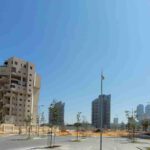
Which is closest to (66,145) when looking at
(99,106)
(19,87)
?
(99,106)

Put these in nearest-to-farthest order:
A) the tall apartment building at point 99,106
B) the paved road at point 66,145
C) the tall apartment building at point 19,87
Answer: the paved road at point 66,145, the tall apartment building at point 99,106, the tall apartment building at point 19,87

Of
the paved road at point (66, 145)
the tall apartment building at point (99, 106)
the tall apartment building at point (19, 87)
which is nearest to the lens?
the paved road at point (66, 145)

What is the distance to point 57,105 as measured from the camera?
46.9m

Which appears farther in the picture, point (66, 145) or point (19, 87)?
point (19, 87)

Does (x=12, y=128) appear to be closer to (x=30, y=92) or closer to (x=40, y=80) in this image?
(x=30, y=92)

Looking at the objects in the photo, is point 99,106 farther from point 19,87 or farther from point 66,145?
point 19,87

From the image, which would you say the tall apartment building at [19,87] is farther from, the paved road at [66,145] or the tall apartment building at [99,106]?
the paved road at [66,145]

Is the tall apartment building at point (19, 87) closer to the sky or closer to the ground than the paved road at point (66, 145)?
closer to the sky

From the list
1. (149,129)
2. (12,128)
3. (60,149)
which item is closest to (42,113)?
(12,128)

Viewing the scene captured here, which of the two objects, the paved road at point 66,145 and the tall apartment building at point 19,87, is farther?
the tall apartment building at point 19,87

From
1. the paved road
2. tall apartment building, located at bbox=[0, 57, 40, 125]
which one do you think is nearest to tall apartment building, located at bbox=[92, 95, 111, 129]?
the paved road

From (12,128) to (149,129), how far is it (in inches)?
3103

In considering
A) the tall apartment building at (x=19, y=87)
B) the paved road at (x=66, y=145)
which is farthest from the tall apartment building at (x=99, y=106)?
the tall apartment building at (x=19, y=87)

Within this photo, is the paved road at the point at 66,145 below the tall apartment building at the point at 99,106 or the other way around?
below
